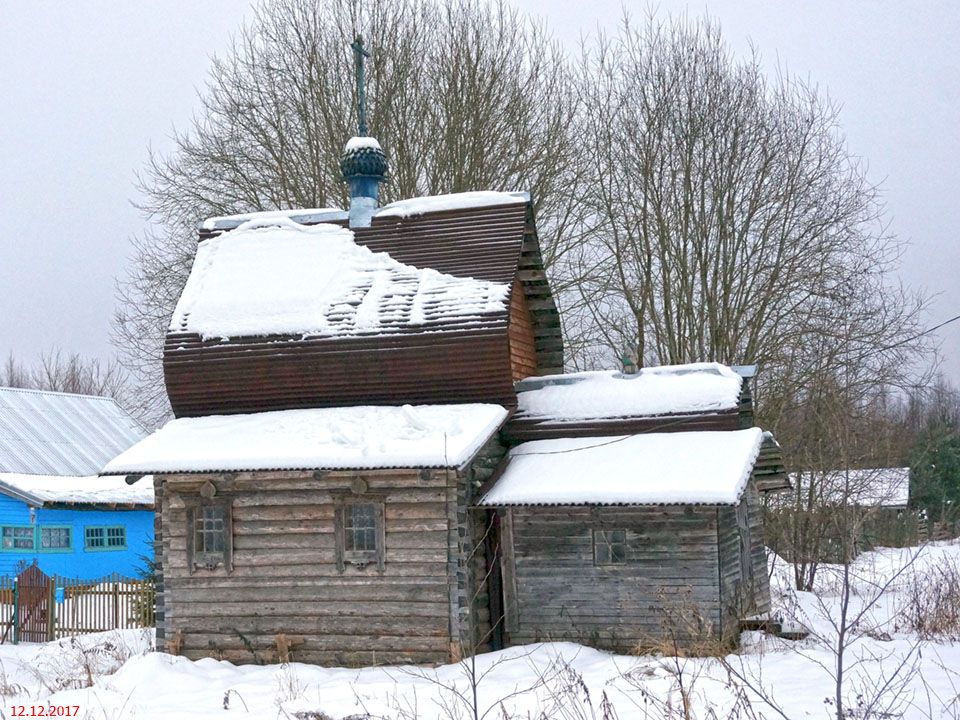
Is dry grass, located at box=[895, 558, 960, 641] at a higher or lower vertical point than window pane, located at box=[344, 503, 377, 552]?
lower

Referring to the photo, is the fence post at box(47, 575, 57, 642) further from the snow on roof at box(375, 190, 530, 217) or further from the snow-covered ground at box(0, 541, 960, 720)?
the snow on roof at box(375, 190, 530, 217)

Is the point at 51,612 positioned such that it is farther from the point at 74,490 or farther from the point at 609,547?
the point at 609,547

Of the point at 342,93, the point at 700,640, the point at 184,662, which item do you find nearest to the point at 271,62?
the point at 342,93

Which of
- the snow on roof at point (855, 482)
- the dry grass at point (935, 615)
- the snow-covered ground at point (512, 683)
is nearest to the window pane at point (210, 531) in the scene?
the snow-covered ground at point (512, 683)

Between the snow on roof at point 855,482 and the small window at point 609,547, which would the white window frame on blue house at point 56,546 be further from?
the snow on roof at point 855,482

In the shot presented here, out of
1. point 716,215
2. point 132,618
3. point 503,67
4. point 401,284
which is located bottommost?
point 132,618

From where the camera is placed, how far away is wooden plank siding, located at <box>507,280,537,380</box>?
17.5 metres

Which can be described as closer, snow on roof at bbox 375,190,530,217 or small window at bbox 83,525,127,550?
snow on roof at bbox 375,190,530,217

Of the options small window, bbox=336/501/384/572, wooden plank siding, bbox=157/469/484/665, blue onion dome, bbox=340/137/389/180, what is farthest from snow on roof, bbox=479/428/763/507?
blue onion dome, bbox=340/137/389/180

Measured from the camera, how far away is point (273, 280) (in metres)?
17.8

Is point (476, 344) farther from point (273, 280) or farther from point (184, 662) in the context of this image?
point (184, 662)

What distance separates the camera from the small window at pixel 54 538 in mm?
26375

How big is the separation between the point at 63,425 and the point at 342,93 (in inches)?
486

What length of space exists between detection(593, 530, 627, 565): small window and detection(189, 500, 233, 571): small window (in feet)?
16.5
